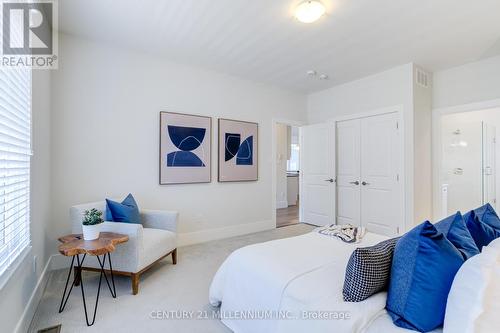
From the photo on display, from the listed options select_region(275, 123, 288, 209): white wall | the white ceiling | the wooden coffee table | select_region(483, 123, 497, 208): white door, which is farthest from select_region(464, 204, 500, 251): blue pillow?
select_region(275, 123, 288, 209): white wall

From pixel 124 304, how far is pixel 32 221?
1.00 metres

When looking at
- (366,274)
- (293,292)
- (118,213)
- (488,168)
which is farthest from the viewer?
(488,168)

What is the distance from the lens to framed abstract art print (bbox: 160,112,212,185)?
11.5 feet

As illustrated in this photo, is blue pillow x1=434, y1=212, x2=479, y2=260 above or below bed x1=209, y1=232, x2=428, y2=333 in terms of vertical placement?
above

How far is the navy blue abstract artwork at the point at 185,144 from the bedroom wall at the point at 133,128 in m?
0.21

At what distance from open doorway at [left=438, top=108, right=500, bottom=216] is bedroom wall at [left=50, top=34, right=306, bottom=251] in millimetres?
3372

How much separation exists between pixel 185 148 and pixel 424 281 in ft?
10.5

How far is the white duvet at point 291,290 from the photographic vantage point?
1.16m

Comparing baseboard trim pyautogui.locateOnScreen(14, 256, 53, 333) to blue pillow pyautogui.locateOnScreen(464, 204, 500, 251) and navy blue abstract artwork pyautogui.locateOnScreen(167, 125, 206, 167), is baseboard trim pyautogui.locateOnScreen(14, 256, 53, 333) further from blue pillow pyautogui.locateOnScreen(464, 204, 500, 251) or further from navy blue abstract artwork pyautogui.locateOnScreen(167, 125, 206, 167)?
blue pillow pyautogui.locateOnScreen(464, 204, 500, 251)

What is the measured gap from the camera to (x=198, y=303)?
214 cm

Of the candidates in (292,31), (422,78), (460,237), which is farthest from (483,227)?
(422,78)

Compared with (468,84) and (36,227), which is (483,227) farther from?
(36,227)

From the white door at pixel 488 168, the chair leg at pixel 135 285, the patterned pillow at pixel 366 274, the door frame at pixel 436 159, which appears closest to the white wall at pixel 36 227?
the chair leg at pixel 135 285

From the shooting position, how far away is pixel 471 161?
454 centimetres
